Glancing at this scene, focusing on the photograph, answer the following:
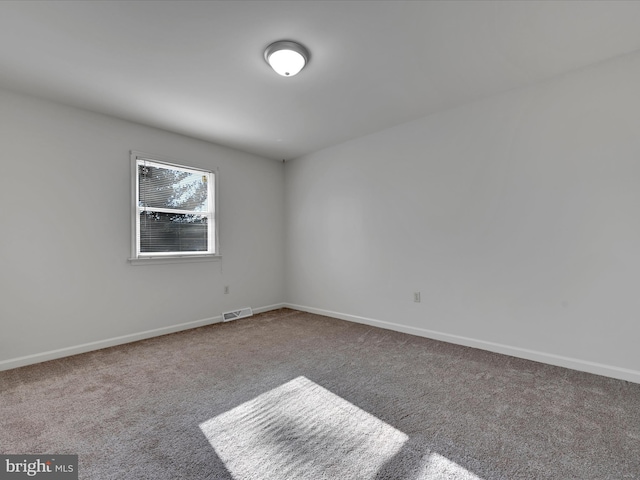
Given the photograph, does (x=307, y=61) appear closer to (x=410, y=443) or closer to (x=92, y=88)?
(x=92, y=88)

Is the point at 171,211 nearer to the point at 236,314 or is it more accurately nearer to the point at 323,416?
the point at 236,314

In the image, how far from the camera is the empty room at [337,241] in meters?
1.76

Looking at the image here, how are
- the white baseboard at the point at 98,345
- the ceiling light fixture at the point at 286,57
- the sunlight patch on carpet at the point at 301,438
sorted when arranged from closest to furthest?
the sunlight patch on carpet at the point at 301,438, the ceiling light fixture at the point at 286,57, the white baseboard at the point at 98,345

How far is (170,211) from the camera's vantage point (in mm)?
3941

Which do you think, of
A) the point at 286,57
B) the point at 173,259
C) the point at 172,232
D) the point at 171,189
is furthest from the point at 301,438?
the point at 171,189

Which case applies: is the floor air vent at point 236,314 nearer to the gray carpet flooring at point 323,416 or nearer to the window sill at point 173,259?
the window sill at point 173,259

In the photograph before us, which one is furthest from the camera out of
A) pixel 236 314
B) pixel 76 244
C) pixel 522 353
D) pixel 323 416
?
pixel 236 314

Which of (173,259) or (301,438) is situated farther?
(173,259)

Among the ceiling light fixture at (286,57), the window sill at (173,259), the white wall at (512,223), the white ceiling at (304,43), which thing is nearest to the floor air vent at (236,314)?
the window sill at (173,259)

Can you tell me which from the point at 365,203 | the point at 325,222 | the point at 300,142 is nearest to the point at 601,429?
the point at 365,203

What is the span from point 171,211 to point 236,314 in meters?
1.74

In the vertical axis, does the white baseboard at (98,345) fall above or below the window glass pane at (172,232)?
below

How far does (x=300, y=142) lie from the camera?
439cm

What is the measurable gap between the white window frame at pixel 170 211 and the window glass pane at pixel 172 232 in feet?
0.19
